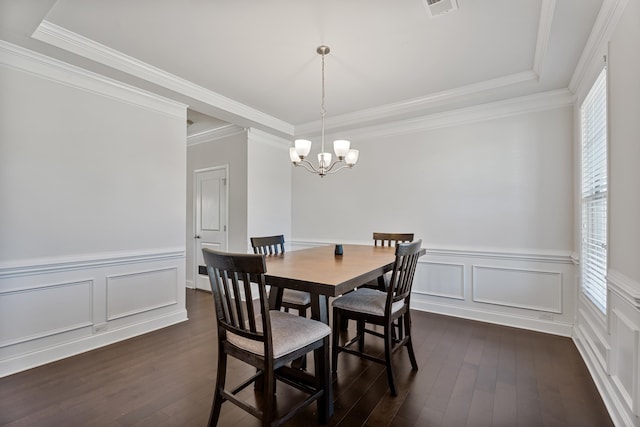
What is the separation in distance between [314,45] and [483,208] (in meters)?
2.58

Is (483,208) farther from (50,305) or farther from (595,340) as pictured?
(50,305)

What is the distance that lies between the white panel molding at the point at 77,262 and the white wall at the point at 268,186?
1.31 meters

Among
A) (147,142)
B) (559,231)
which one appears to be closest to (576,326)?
(559,231)

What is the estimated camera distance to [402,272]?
215 centimetres

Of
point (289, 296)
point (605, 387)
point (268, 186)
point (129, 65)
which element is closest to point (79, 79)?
point (129, 65)

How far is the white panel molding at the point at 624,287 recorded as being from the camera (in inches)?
58.6

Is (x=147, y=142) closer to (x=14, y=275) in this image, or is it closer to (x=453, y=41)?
(x=14, y=275)

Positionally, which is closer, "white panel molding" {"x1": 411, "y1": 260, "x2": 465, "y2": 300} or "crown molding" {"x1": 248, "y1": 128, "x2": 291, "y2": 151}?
"white panel molding" {"x1": 411, "y1": 260, "x2": 465, "y2": 300}

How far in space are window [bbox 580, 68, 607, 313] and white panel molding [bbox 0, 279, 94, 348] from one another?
4120mm

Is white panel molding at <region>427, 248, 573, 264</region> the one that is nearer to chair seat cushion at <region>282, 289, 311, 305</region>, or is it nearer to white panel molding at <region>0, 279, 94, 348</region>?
chair seat cushion at <region>282, 289, 311, 305</region>

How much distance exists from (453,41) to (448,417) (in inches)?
106

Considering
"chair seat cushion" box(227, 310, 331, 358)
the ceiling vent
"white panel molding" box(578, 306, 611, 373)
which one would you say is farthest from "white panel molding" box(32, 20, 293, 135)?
"white panel molding" box(578, 306, 611, 373)

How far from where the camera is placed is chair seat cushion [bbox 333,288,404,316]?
2.16 metres

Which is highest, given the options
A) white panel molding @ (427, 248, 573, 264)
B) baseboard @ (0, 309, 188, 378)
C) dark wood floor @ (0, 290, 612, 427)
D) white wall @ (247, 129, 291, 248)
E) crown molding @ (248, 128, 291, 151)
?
crown molding @ (248, 128, 291, 151)
